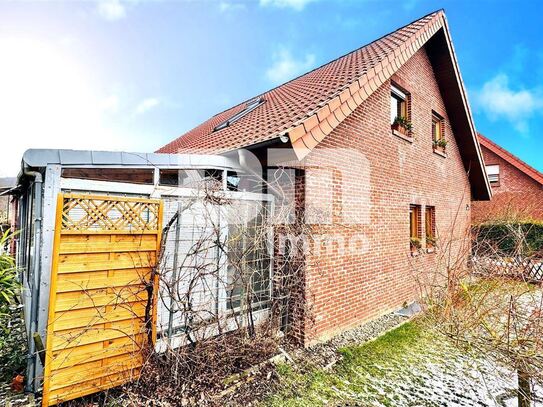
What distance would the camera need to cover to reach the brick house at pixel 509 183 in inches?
752

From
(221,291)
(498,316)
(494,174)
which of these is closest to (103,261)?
(221,291)

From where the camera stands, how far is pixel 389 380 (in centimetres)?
463

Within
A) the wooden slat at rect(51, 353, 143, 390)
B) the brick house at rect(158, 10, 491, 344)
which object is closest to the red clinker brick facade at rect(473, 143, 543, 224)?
the brick house at rect(158, 10, 491, 344)

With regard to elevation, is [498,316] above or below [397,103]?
below

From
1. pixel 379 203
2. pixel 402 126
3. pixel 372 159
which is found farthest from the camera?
pixel 402 126

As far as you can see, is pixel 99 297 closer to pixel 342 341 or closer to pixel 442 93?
pixel 342 341

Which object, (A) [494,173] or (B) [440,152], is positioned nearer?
(B) [440,152]

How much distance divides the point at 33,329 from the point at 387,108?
841 centimetres

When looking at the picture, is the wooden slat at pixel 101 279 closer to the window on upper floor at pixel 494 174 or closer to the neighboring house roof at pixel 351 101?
the neighboring house roof at pixel 351 101

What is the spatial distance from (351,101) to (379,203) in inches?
102

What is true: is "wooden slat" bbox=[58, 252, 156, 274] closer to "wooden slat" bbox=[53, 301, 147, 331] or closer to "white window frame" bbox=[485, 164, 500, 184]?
"wooden slat" bbox=[53, 301, 147, 331]

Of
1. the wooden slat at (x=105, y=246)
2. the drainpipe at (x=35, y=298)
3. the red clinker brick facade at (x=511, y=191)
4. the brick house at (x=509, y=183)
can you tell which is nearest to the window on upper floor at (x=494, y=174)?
the brick house at (x=509, y=183)

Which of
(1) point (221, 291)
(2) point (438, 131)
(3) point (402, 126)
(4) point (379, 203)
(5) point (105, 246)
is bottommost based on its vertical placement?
(1) point (221, 291)

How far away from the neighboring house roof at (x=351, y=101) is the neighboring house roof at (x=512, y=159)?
809 cm
